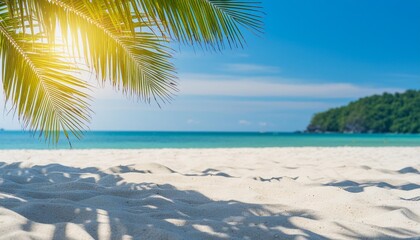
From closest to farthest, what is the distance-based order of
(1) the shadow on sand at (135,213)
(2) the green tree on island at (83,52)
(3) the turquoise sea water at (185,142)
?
(1) the shadow on sand at (135,213) → (2) the green tree on island at (83,52) → (3) the turquoise sea water at (185,142)

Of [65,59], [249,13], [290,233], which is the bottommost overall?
[290,233]

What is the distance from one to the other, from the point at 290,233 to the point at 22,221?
57.1 inches

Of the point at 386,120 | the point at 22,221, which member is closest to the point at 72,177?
the point at 22,221

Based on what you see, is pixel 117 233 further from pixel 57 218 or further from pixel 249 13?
pixel 249 13

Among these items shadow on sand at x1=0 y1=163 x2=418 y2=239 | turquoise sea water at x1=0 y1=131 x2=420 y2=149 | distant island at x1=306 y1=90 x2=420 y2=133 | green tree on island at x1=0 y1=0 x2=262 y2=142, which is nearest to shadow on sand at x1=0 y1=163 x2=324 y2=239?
shadow on sand at x1=0 y1=163 x2=418 y2=239

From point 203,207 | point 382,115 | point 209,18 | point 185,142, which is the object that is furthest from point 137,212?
point 382,115

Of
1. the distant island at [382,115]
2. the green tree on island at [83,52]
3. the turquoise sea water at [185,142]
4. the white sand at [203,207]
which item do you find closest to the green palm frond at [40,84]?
the green tree on island at [83,52]

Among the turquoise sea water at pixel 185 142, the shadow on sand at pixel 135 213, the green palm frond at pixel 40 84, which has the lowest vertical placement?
the turquoise sea water at pixel 185 142

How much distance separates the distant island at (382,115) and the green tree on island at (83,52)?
7022 centimetres

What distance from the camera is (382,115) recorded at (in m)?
75.2

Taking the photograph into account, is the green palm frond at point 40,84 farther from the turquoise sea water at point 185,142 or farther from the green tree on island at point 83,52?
the turquoise sea water at point 185,142

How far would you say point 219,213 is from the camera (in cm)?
273

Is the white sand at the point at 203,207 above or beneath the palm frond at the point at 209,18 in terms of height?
beneath

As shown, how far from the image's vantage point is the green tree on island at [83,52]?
312cm
